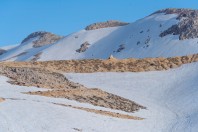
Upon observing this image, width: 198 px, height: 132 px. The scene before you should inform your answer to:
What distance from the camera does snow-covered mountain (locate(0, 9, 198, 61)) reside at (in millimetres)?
112938

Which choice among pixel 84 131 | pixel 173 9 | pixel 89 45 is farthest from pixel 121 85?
pixel 173 9

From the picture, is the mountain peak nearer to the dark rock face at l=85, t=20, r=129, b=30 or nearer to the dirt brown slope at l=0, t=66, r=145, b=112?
the dark rock face at l=85, t=20, r=129, b=30

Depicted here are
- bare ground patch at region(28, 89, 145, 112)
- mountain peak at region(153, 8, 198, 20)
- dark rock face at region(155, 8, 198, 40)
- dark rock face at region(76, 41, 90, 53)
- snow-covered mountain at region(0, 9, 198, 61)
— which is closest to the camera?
bare ground patch at region(28, 89, 145, 112)

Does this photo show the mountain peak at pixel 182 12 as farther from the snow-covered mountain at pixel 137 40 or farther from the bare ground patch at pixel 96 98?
the bare ground patch at pixel 96 98

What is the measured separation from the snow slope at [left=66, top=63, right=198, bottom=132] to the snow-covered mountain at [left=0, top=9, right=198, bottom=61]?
45918 millimetres

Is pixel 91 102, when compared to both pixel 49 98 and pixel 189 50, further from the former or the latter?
pixel 189 50

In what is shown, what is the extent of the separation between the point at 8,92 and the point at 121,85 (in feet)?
59.7

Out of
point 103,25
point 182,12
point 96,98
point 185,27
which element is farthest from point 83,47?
point 96,98

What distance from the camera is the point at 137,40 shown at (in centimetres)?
12875

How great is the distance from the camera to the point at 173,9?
15350 cm

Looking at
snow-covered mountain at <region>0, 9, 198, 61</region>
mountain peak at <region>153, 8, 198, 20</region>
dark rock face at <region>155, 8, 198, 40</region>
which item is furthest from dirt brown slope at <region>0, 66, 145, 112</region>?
mountain peak at <region>153, 8, 198, 20</region>

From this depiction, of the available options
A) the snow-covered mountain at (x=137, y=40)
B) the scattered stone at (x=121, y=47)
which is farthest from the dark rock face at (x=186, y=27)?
the scattered stone at (x=121, y=47)

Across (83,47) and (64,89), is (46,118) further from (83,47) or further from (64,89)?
(83,47)

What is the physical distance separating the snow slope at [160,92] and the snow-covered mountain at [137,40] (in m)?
45.9
